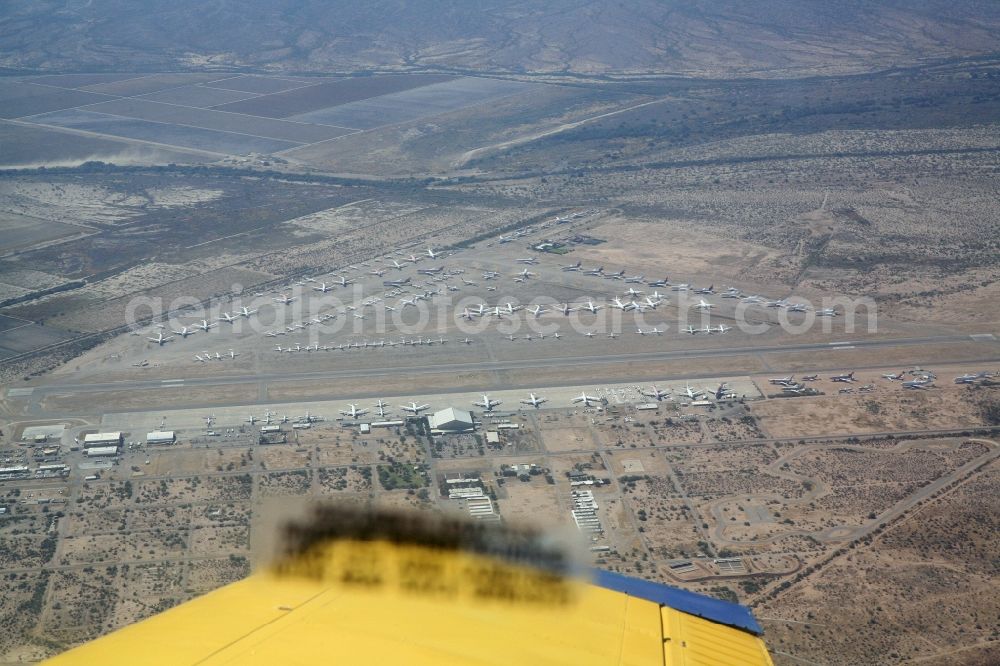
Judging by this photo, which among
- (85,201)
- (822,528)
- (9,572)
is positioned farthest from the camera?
(85,201)

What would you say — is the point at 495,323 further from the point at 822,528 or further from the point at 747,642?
the point at 747,642

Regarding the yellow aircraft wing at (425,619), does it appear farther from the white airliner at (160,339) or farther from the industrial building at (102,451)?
the white airliner at (160,339)

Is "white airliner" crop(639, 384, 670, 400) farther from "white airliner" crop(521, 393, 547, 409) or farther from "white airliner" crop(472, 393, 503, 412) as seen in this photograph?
"white airliner" crop(472, 393, 503, 412)

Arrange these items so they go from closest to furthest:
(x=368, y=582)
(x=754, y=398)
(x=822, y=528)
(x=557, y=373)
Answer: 1. (x=368, y=582)
2. (x=822, y=528)
3. (x=754, y=398)
4. (x=557, y=373)

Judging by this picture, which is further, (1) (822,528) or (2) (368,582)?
(1) (822,528)

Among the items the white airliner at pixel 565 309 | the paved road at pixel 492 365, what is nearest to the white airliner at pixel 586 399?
the paved road at pixel 492 365

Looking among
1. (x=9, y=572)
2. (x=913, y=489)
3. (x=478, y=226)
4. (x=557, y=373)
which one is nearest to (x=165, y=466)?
(x=9, y=572)

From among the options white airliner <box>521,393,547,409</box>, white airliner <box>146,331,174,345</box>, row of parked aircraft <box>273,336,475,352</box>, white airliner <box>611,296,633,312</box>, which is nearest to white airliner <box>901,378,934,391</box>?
white airliner <box>611,296,633,312</box>
